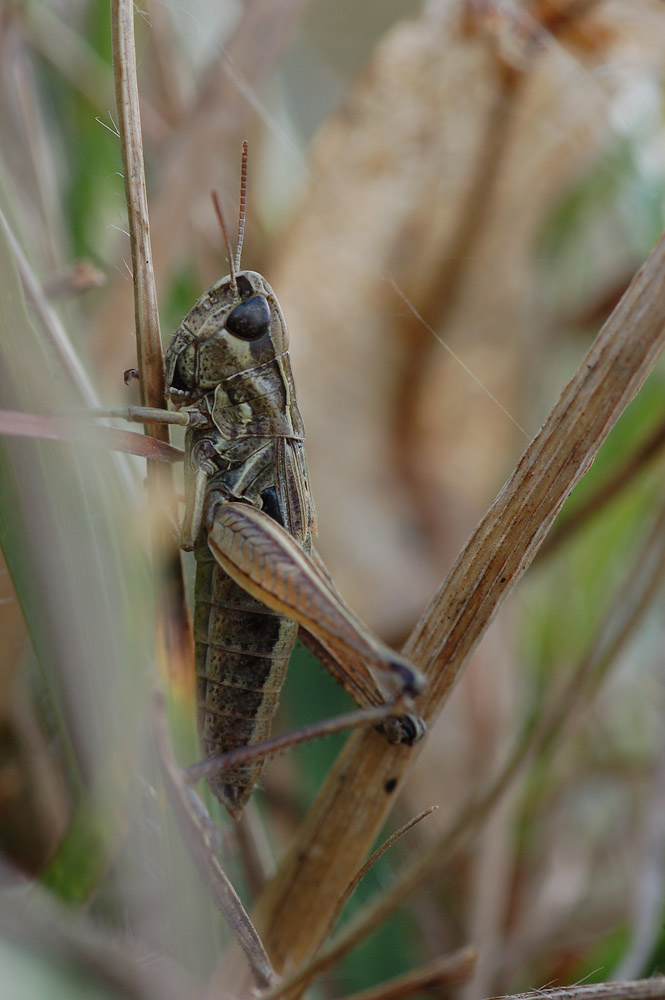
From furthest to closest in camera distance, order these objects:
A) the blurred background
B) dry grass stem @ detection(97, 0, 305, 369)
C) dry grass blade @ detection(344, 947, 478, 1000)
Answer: dry grass stem @ detection(97, 0, 305, 369)
the blurred background
dry grass blade @ detection(344, 947, 478, 1000)

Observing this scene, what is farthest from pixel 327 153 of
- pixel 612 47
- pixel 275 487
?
pixel 275 487

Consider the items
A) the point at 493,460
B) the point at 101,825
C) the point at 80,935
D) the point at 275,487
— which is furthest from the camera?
the point at 493,460

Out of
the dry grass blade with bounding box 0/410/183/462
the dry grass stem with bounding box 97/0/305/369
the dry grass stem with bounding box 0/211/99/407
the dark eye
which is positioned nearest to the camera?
the dry grass blade with bounding box 0/410/183/462

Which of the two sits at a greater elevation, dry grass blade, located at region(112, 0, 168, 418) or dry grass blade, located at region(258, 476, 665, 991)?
dry grass blade, located at region(112, 0, 168, 418)

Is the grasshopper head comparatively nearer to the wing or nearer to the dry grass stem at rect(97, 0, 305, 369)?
the wing

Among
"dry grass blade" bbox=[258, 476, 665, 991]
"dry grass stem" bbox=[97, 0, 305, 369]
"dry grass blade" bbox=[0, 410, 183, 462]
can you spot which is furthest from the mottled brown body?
"dry grass stem" bbox=[97, 0, 305, 369]

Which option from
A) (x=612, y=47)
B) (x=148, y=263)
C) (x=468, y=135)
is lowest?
(x=148, y=263)

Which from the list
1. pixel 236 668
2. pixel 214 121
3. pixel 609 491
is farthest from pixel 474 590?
pixel 214 121

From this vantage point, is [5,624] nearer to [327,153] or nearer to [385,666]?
[385,666]
